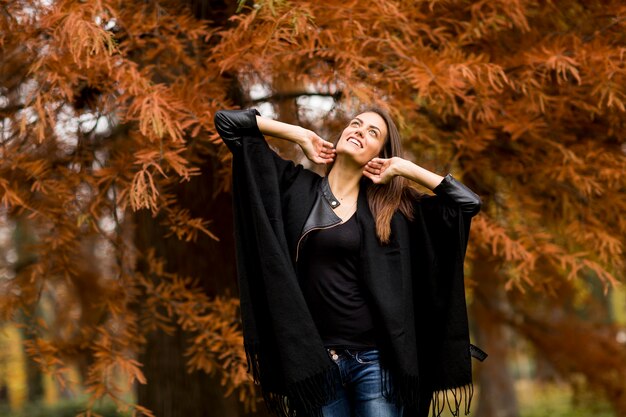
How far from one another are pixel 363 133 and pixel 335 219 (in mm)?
381

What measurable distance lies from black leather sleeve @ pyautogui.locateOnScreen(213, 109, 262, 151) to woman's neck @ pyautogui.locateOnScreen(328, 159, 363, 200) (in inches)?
14.3

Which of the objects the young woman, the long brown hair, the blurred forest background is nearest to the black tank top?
the young woman

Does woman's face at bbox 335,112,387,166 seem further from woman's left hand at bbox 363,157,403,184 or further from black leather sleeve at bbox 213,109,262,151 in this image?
black leather sleeve at bbox 213,109,262,151

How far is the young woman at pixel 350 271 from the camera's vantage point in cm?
260

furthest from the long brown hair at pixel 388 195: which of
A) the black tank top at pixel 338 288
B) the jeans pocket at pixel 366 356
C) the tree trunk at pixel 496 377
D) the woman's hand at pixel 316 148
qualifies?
the tree trunk at pixel 496 377

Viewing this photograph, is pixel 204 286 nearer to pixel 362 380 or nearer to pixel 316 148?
pixel 316 148

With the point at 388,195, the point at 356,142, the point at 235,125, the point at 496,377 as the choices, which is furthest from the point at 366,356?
the point at 496,377

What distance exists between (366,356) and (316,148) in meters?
0.86

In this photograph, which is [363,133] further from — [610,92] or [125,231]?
[125,231]

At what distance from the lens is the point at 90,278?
9.02 m

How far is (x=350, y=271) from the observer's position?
2.69 m

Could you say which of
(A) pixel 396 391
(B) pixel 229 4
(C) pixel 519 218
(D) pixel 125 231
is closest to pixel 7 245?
(D) pixel 125 231

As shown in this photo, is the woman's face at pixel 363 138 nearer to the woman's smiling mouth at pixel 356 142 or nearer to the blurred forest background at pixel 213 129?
the woman's smiling mouth at pixel 356 142

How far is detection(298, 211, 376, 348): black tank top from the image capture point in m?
2.64
